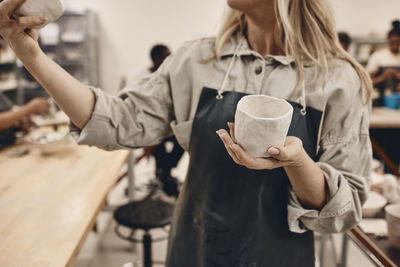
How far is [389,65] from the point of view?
168 inches

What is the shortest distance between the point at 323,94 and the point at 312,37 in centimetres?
19

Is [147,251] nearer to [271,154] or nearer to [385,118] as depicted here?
[271,154]

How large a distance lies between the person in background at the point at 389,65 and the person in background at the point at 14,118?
3023 millimetres

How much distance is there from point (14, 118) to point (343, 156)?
2177mm


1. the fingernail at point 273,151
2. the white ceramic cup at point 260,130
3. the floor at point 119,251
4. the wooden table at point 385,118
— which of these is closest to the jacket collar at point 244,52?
the white ceramic cup at point 260,130

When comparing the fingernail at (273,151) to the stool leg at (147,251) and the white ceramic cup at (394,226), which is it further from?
the stool leg at (147,251)

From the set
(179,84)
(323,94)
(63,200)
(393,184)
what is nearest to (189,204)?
(179,84)

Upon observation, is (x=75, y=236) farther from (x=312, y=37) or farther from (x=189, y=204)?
(x=312, y=37)

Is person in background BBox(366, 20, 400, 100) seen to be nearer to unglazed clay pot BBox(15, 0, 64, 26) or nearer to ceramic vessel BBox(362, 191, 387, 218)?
ceramic vessel BBox(362, 191, 387, 218)

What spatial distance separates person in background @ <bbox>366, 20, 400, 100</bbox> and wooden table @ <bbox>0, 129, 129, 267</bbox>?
267cm

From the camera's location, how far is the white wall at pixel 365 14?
6.06 meters

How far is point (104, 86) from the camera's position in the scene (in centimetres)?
665

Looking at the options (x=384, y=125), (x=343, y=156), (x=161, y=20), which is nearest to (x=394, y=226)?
(x=343, y=156)

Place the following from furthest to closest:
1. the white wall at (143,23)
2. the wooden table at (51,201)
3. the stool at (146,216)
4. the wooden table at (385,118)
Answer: the white wall at (143,23), the wooden table at (385,118), the stool at (146,216), the wooden table at (51,201)
